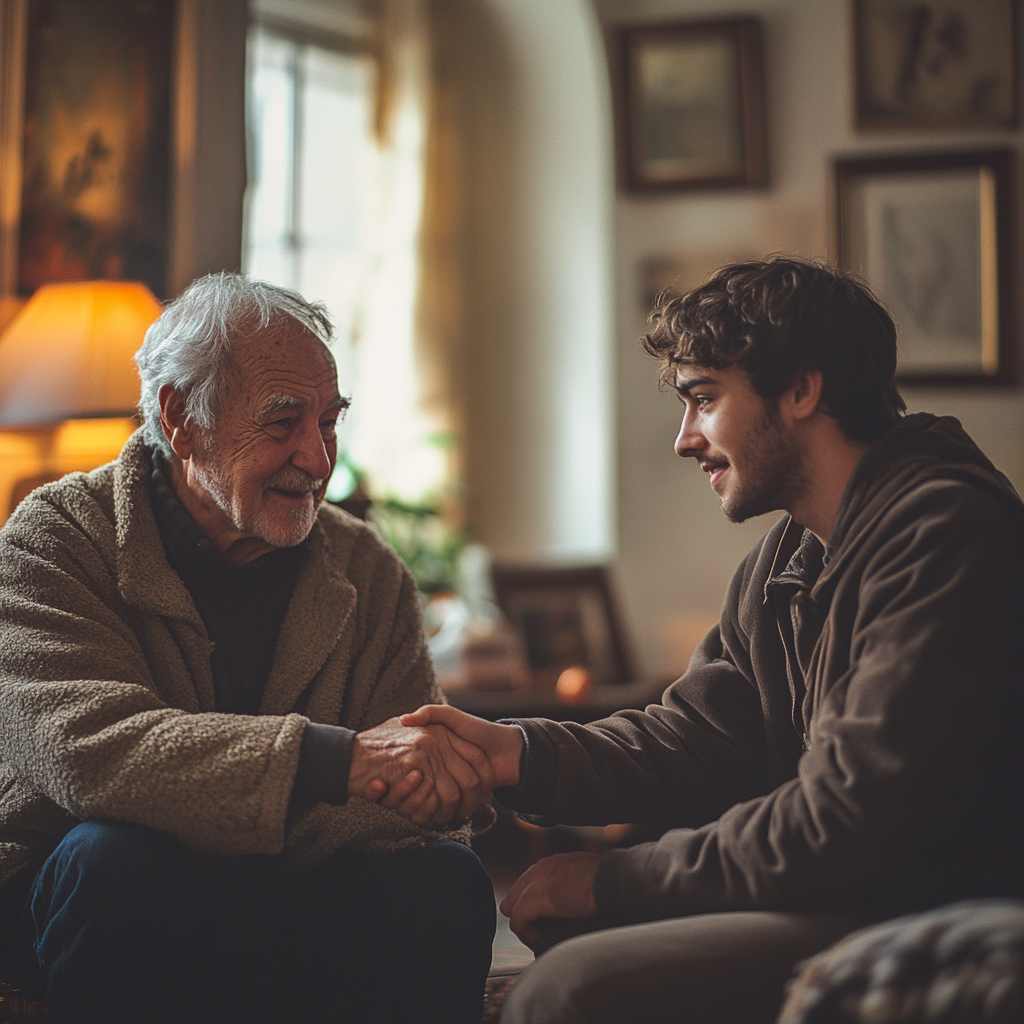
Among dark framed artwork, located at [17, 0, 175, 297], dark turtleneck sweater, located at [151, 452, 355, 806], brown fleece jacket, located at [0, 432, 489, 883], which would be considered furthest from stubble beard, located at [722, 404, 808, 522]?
dark framed artwork, located at [17, 0, 175, 297]

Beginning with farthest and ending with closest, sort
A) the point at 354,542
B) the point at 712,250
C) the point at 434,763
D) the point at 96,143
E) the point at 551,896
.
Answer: the point at 712,250
the point at 96,143
the point at 354,542
the point at 434,763
the point at 551,896

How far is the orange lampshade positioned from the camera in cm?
241

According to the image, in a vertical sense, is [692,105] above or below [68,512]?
above

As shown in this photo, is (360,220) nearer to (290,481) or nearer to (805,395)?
(290,481)

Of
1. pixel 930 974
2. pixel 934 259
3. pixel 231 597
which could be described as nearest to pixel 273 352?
pixel 231 597

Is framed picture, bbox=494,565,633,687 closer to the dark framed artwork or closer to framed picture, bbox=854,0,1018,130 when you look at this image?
the dark framed artwork

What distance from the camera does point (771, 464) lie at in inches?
59.7

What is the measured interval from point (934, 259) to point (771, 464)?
9.21 ft

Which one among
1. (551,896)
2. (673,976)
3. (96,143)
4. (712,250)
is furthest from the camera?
(712,250)

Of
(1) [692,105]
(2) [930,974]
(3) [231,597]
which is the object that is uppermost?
(1) [692,105]

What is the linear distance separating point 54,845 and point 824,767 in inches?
39.4

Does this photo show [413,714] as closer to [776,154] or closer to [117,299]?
[117,299]

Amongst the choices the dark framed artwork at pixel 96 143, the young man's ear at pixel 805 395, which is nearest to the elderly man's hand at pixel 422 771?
the young man's ear at pixel 805 395

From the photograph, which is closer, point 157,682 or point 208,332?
point 157,682
